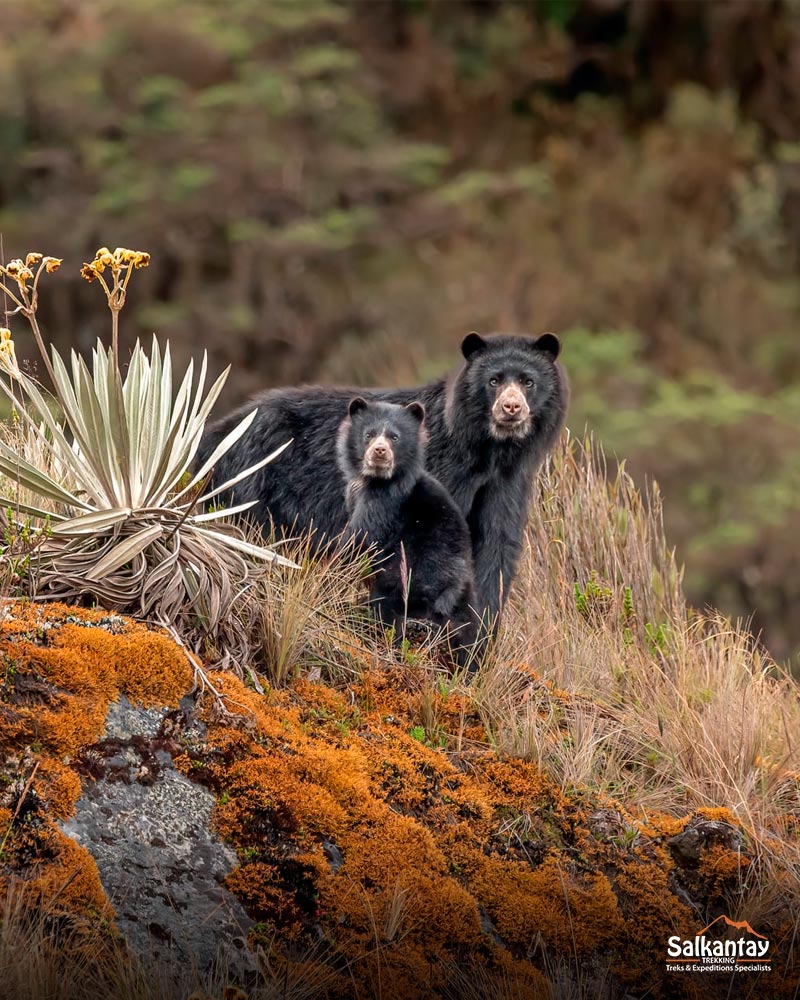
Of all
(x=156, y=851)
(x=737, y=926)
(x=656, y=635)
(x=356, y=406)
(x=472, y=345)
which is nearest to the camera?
(x=156, y=851)

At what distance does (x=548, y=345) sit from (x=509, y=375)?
0.26 meters

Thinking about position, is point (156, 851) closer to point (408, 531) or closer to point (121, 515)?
point (121, 515)

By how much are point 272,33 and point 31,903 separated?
19907 millimetres

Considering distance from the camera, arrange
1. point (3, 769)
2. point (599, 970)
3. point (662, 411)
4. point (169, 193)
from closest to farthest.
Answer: point (3, 769) → point (599, 970) → point (662, 411) → point (169, 193)

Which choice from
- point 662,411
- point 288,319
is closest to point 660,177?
point 662,411

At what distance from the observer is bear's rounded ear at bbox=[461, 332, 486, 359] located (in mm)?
6625

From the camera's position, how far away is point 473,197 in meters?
21.0

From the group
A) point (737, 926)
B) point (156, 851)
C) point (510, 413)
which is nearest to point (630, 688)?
point (510, 413)

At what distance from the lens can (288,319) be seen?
20.9 m

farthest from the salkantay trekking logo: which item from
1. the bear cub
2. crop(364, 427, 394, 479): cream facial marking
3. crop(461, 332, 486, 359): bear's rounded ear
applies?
crop(461, 332, 486, 359): bear's rounded ear

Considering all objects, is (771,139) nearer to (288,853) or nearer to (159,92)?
(159,92)

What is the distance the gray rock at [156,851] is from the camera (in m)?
3.89

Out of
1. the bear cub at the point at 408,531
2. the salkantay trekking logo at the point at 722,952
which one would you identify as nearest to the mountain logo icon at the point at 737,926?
the salkantay trekking logo at the point at 722,952

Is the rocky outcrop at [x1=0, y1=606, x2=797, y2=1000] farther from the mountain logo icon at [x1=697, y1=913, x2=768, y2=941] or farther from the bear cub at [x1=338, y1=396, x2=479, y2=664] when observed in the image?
the bear cub at [x1=338, y1=396, x2=479, y2=664]
